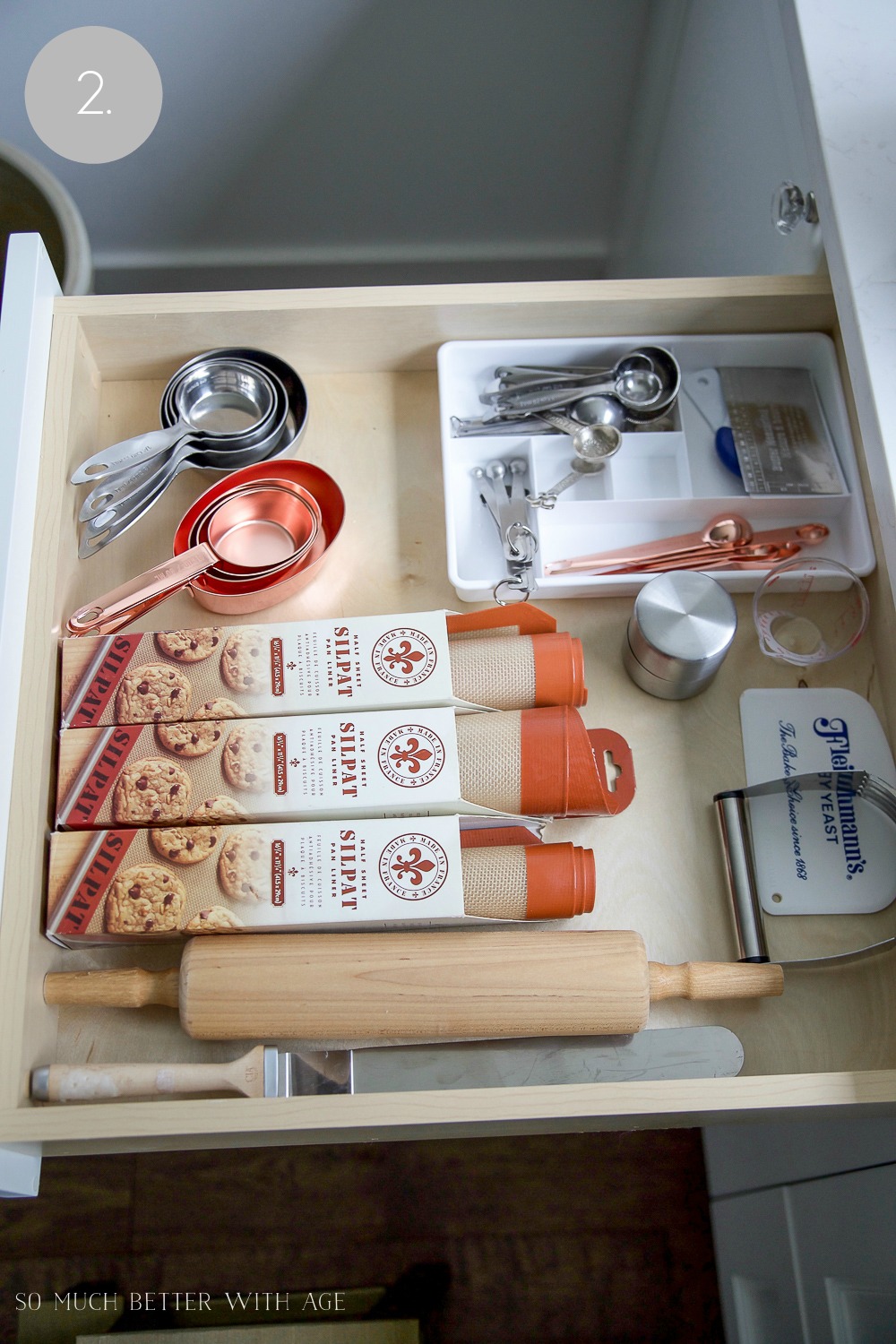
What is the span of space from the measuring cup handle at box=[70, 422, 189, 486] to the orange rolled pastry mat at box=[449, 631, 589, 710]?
302 millimetres

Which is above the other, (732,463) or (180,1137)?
(732,463)

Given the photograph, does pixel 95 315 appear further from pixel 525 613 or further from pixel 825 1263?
pixel 825 1263

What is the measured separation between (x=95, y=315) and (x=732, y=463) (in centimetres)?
57

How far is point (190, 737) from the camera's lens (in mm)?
688

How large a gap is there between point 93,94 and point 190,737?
1.30 m

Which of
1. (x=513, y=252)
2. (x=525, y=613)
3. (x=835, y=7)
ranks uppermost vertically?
(x=513, y=252)

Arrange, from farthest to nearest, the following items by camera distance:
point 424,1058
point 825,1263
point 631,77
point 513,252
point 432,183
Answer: point 513,252
point 432,183
point 631,77
point 825,1263
point 424,1058

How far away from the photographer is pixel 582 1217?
1205mm

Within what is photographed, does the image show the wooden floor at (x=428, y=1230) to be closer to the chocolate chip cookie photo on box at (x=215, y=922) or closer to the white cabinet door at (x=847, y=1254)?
the white cabinet door at (x=847, y=1254)

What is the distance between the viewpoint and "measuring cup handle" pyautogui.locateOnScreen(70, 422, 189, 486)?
78cm

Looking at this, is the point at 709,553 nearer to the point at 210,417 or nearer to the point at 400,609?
the point at 400,609

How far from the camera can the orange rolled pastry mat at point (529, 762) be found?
70 centimetres

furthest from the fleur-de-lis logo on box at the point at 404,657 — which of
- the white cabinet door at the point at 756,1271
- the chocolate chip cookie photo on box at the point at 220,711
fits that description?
the white cabinet door at the point at 756,1271

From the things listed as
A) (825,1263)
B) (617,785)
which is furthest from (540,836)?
(825,1263)
